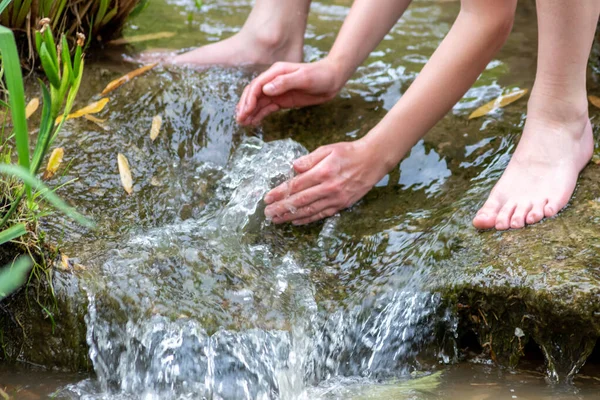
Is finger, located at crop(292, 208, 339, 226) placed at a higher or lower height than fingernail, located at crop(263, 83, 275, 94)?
lower

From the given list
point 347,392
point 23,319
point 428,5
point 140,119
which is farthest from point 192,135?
point 428,5

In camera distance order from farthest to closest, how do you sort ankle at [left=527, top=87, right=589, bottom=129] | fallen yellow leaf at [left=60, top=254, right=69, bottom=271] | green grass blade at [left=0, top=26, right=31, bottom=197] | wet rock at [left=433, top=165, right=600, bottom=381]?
ankle at [left=527, top=87, right=589, bottom=129] < fallen yellow leaf at [left=60, top=254, right=69, bottom=271] < wet rock at [left=433, top=165, right=600, bottom=381] < green grass blade at [left=0, top=26, right=31, bottom=197]

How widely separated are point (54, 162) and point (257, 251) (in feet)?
2.23

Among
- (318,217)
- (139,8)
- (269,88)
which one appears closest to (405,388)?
(318,217)

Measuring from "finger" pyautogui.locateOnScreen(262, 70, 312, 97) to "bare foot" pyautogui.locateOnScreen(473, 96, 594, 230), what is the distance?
2.36 feet

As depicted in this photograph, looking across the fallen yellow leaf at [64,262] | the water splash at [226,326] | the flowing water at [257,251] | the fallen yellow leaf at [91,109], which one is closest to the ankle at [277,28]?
the flowing water at [257,251]

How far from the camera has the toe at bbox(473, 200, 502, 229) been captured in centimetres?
192

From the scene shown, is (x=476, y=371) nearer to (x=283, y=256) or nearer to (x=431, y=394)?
(x=431, y=394)

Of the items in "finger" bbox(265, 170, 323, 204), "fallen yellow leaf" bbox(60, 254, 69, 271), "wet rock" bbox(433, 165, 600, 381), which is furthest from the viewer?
"finger" bbox(265, 170, 323, 204)

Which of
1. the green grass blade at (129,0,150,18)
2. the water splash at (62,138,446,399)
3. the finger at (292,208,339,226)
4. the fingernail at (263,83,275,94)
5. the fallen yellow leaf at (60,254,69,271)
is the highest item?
the green grass blade at (129,0,150,18)

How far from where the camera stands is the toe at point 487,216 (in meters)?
1.92

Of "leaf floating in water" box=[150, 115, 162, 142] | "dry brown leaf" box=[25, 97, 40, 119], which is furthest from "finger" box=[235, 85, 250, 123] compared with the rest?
"dry brown leaf" box=[25, 97, 40, 119]

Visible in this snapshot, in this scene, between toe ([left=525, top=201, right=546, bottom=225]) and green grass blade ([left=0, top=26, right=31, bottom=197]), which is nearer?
green grass blade ([left=0, top=26, right=31, bottom=197])

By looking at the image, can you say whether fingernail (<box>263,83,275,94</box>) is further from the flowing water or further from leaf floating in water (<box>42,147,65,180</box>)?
leaf floating in water (<box>42,147,65,180</box>)
